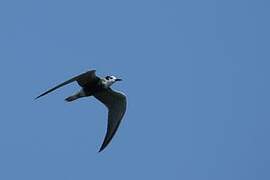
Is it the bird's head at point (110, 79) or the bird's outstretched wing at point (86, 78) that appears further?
the bird's head at point (110, 79)

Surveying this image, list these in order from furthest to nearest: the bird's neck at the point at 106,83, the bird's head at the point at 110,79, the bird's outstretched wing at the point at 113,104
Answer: the bird's outstretched wing at the point at 113,104, the bird's head at the point at 110,79, the bird's neck at the point at 106,83

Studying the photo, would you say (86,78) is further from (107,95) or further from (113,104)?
(113,104)

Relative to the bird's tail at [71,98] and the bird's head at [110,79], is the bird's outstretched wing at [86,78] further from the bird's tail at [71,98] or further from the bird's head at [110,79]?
the bird's head at [110,79]

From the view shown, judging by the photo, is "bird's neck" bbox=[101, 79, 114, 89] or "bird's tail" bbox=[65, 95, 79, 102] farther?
"bird's neck" bbox=[101, 79, 114, 89]

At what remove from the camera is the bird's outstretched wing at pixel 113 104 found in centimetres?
2391

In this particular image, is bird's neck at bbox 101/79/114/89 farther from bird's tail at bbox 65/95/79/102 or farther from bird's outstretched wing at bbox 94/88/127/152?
bird's tail at bbox 65/95/79/102

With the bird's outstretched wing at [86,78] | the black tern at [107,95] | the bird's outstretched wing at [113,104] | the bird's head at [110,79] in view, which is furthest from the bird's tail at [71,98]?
the bird's head at [110,79]

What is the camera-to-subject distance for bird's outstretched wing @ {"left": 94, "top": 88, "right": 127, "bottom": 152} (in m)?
23.9

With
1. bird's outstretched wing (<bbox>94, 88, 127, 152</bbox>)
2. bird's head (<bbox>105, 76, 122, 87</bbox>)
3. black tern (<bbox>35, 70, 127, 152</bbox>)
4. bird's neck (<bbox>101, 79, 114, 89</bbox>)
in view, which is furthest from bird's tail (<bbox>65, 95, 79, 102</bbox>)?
bird's head (<bbox>105, 76, 122, 87</bbox>)

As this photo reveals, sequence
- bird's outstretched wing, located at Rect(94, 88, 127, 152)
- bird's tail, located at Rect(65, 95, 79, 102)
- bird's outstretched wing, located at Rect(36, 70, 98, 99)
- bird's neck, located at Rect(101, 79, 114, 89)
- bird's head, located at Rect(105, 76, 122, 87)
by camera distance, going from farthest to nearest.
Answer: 1. bird's outstretched wing, located at Rect(94, 88, 127, 152)
2. bird's head, located at Rect(105, 76, 122, 87)
3. bird's neck, located at Rect(101, 79, 114, 89)
4. bird's tail, located at Rect(65, 95, 79, 102)
5. bird's outstretched wing, located at Rect(36, 70, 98, 99)

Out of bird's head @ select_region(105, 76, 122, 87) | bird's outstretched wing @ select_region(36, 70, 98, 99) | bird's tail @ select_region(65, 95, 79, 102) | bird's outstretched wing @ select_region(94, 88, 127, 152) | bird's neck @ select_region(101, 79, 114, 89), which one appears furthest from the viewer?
bird's outstretched wing @ select_region(94, 88, 127, 152)

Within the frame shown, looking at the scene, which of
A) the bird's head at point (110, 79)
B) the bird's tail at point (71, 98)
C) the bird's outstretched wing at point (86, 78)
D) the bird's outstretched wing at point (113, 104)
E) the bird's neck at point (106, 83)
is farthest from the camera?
the bird's outstretched wing at point (113, 104)

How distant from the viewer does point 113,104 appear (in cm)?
2409

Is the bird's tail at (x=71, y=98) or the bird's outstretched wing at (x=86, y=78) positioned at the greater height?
the bird's outstretched wing at (x=86, y=78)
